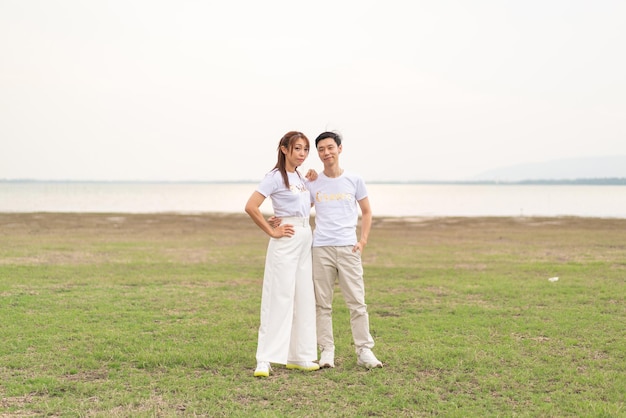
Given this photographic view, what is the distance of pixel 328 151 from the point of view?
20.3 feet

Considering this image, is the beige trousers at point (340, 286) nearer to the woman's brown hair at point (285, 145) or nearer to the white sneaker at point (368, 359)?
the white sneaker at point (368, 359)

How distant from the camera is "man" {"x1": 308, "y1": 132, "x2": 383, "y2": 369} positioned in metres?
6.27

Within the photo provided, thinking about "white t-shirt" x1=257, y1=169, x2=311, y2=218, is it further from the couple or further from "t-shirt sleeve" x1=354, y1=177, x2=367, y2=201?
"t-shirt sleeve" x1=354, y1=177, x2=367, y2=201

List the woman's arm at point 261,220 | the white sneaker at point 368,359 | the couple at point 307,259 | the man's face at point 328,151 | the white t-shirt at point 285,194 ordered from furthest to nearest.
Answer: the white sneaker at point 368,359 → the man's face at point 328,151 → the couple at point 307,259 → the white t-shirt at point 285,194 → the woman's arm at point 261,220

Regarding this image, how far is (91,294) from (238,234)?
16440 millimetres

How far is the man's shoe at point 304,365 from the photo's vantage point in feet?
20.5

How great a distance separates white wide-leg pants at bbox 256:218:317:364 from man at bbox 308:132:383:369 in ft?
0.50

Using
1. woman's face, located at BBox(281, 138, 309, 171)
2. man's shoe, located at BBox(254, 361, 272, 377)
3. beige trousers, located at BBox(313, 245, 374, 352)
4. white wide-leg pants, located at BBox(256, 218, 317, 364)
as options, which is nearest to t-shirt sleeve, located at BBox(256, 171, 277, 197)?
woman's face, located at BBox(281, 138, 309, 171)

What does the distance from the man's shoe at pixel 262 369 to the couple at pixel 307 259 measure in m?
0.01

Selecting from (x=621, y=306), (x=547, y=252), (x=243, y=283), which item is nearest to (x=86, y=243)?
(x=243, y=283)

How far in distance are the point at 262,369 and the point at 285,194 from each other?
1.85m

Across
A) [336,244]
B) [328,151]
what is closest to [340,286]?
[336,244]

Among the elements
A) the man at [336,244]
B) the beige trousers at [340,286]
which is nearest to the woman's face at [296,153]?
the man at [336,244]

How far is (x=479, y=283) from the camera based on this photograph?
12.5 metres
